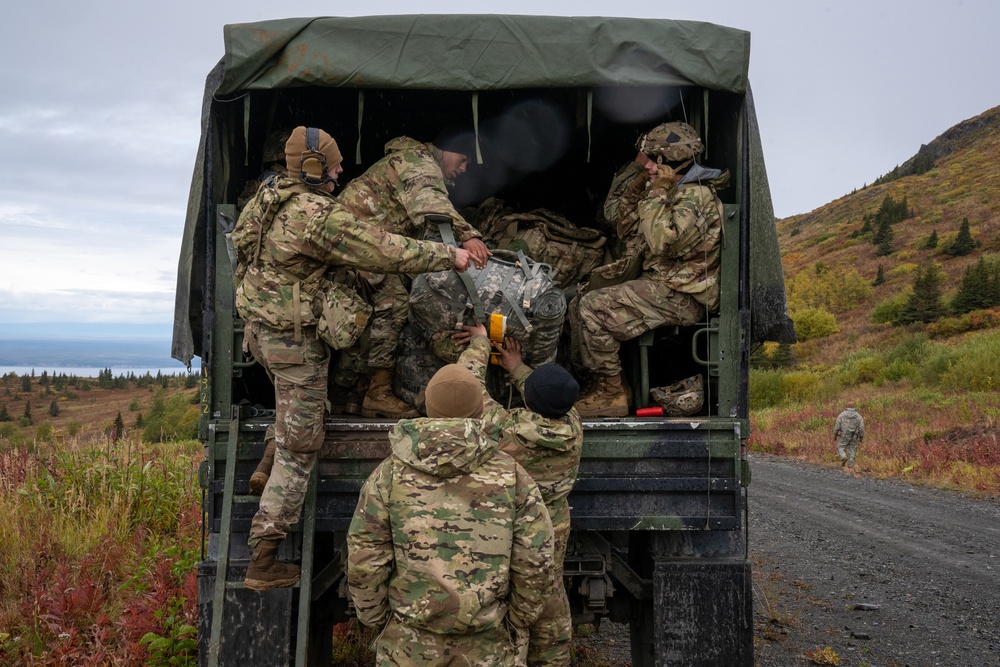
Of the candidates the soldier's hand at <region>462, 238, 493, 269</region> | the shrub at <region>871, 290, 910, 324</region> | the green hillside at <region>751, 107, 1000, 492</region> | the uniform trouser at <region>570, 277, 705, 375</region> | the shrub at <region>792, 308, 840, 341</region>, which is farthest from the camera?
the shrub at <region>792, 308, 840, 341</region>

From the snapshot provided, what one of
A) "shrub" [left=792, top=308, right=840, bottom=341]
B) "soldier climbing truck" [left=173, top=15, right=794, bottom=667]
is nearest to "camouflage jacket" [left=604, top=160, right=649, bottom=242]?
"soldier climbing truck" [left=173, top=15, right=794, bottom=667]

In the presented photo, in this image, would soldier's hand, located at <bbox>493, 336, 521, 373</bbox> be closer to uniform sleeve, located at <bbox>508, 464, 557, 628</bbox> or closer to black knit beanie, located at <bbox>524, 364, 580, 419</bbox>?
black knit beanie, located at <bbox>524, 364, 580, 419</bbox>

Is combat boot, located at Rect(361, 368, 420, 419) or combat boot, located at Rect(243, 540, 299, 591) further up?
combat boot, located at Rect(361, 368, 420, 419)

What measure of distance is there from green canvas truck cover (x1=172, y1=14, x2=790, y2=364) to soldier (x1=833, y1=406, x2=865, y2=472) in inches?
476

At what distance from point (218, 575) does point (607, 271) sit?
7.54ft

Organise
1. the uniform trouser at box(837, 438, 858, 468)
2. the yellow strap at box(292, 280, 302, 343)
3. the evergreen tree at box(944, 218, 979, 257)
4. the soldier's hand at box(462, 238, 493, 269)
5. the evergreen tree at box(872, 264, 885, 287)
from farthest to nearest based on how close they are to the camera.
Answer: the evergreen tree at box(872, 264, 885, 287) < the evergreen tree at box(944, 218, 979, 257) < the uniform trouser at box(837, 438, 858, 468) < the soldier's hand at box(462, 238, 493, 269) < the yellow strap at box(292, 280, 302, 343)

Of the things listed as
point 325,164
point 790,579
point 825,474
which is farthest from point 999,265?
point 325,164

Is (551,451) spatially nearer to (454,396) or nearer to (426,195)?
(454,396)

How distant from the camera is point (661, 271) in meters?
4.14

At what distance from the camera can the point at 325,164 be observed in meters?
3.59

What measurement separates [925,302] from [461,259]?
31122 mm

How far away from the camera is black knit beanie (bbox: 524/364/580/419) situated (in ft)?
10.8

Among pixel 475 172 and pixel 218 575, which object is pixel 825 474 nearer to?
pixel 475 172

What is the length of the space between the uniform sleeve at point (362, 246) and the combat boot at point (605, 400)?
1.16 metres
